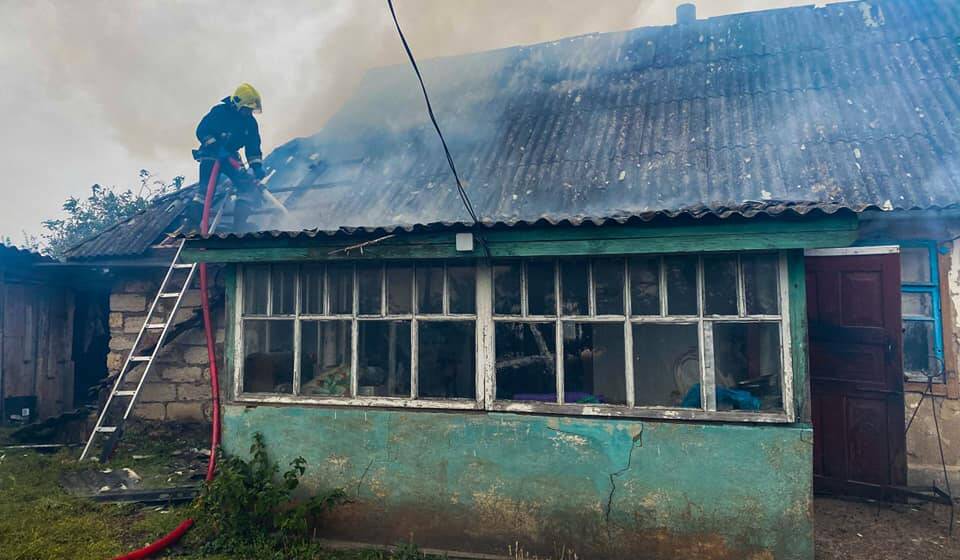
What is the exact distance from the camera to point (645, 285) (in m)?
4.35

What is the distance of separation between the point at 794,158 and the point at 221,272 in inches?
310

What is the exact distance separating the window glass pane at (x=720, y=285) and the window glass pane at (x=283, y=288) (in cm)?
373

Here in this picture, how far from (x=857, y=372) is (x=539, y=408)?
12.7ft

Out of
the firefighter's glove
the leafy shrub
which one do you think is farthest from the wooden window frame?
the firefighter's glove

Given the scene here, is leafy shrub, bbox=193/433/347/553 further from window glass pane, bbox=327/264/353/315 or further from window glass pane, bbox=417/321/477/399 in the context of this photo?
window glass pane, bbox=327/264/353/315

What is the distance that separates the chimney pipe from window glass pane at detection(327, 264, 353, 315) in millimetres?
9122

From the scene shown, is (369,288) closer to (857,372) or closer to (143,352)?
(143,352)

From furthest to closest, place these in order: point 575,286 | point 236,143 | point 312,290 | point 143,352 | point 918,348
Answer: point 236,143, point 143,352, point 918,348, point 312,290, point 575,286

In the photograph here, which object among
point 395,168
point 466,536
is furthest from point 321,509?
point 395,168

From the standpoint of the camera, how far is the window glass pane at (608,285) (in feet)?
14.5

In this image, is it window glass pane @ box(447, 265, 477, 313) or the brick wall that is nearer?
window glass pane @ box(447, 265, 477, 313)

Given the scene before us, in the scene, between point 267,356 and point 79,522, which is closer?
point 79,522

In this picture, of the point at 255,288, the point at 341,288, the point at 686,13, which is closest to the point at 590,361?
the point at 341,288

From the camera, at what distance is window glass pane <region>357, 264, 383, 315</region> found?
4.89 meters
